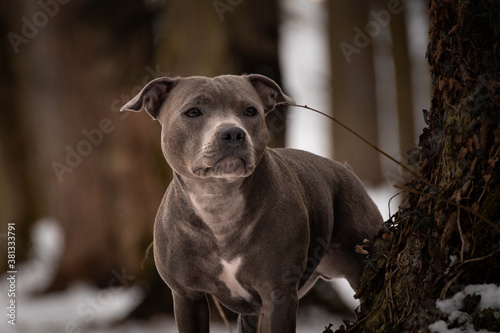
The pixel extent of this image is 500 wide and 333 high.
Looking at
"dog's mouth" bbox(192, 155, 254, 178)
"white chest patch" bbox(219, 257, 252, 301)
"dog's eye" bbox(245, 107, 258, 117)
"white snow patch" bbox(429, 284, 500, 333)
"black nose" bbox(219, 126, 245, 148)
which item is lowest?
"white chest patch" bbox(219, 257, 252, 301)

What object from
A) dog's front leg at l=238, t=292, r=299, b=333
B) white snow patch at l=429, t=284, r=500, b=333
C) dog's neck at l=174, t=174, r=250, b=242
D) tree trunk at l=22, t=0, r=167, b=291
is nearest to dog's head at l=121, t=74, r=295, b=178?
dog's neck at l=174, t=174, r=250, b=242

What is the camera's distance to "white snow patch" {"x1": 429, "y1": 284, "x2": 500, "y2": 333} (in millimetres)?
2496

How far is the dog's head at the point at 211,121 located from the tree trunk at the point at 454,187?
0.89m

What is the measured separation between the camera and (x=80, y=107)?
6.70 m

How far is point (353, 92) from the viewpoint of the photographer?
1104 centimetres

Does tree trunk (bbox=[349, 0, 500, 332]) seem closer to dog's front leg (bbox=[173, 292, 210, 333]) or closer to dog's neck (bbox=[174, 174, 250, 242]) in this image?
dog's neck (bbox=[174, 174, 250, 242])

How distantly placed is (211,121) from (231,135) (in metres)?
0.21

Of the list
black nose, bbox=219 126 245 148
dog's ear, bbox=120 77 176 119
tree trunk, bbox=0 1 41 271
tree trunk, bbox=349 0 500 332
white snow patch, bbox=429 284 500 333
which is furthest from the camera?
tree trunk, bbox=0 1 41 271

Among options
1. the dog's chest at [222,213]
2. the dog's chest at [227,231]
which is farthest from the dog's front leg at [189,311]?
the dog's chest at [222,213]

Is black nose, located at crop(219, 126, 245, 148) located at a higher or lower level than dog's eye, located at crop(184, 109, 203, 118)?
lower

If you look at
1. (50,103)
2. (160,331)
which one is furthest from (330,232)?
(50,103)

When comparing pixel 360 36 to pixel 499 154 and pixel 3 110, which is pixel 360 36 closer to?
pixel 3 110

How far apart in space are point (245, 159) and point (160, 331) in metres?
2.74

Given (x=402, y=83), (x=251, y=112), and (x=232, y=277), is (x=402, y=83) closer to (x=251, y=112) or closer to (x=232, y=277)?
(x=251, y=112)
